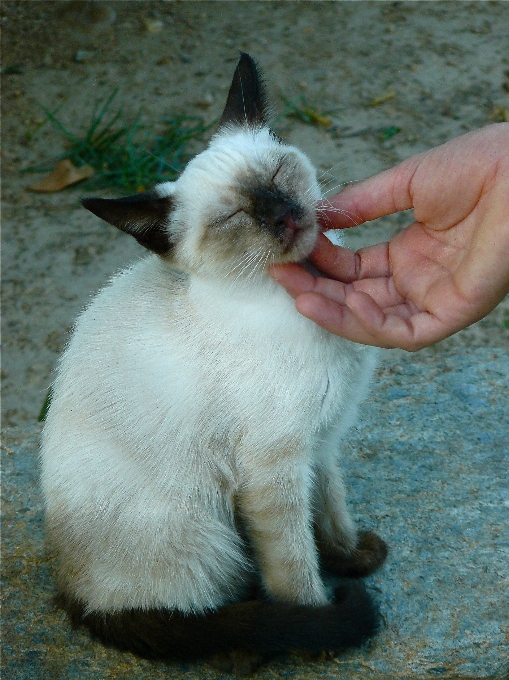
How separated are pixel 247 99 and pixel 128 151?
8.53 ft

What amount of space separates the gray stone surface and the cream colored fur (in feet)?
0.70

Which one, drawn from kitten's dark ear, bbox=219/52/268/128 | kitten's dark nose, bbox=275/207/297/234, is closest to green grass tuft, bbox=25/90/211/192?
kitten's dark ear, bbox=219/52/268/128

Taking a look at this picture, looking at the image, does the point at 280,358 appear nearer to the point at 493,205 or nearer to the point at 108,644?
the point at 493,205

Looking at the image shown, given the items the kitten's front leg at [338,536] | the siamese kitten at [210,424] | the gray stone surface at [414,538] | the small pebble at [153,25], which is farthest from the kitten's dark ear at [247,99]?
the small pebble at [153,25]

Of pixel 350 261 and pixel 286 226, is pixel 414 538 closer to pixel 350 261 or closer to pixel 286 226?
pixel 350 261

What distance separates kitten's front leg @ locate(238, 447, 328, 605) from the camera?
2.02 metres

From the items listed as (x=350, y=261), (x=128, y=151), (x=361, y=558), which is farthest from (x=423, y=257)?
(x=128, y=151)

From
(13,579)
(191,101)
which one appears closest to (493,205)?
(13,579)

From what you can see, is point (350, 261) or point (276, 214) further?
point (350, 261)

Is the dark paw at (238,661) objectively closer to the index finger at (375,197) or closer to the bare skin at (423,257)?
the bare skin at (423,257)

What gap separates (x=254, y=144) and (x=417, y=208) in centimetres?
52

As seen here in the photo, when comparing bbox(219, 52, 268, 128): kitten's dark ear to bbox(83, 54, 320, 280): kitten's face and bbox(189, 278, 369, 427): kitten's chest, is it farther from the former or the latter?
bbox(189, 278, 369, 427): kitten's chest

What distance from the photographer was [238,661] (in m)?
Result: 2.14

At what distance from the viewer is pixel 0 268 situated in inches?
181
